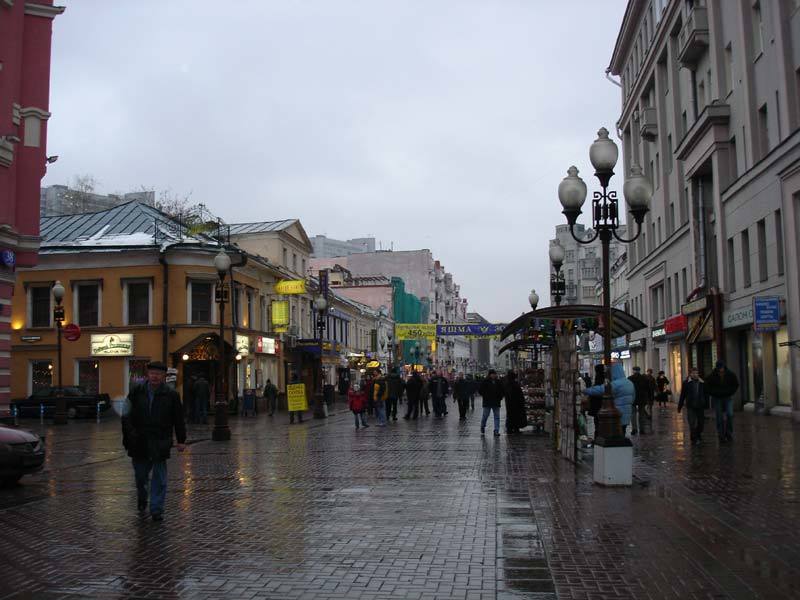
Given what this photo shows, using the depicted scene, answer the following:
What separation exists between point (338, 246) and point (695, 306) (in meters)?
99.4

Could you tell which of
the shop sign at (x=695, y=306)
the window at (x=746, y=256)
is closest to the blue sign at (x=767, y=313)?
the window at (x=746, y=256)

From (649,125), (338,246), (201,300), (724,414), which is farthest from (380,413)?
(338,246)

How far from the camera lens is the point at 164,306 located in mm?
36688

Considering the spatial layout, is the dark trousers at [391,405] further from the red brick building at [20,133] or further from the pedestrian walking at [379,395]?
the red brick building at [20,133]

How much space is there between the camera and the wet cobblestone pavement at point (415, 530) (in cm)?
639

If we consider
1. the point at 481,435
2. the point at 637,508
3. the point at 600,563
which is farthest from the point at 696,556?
the point at 481,435

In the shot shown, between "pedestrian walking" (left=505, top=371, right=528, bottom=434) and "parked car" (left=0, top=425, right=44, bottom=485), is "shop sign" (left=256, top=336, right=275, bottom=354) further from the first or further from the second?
"parked car" (left=0, top=425, right=44, bottom=485)

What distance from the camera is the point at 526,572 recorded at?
6.69 meters

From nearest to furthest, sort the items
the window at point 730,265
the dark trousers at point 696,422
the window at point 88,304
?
the dark trousers at point 696,422
the window at point 730,265
the window at point 88,304

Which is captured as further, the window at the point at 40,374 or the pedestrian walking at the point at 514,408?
the window at the point at 40,374

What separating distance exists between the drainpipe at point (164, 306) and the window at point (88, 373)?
11.0 feet

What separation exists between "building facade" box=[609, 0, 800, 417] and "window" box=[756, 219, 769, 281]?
0.04 m

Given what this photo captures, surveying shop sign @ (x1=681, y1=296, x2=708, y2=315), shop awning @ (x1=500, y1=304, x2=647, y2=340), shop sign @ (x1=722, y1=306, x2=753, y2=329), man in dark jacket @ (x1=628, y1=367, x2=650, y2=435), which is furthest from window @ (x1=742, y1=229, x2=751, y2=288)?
shop awning @ (x1=500, y1=304, x2=647, y2=340)

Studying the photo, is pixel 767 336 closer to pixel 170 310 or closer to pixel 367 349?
pixel 170 310
